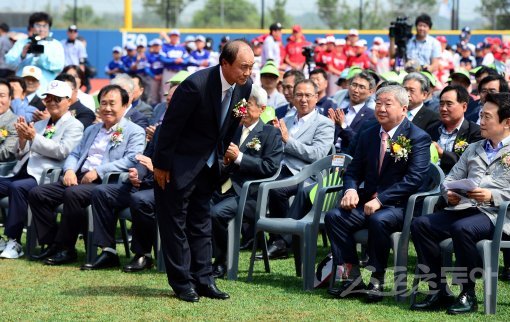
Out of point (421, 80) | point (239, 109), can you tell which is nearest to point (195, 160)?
point (239, 109)

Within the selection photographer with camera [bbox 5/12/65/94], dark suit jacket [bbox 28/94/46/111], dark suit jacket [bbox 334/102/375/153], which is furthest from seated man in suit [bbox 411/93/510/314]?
photographer with camera [bbox 5/12/65/94]

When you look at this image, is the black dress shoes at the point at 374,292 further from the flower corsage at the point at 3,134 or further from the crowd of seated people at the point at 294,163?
the flower corsage at the point at 3,134

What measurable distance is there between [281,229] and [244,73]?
5.27ft

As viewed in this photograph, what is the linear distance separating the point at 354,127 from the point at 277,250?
1.73 metres

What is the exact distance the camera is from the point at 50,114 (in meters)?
10.0

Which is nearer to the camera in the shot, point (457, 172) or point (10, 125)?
point (457, 172)

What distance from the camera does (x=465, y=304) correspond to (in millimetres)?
6879

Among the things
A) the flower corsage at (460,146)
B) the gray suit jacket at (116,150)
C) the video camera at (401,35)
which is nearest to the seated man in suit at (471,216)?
the flower corsage at (460,146)

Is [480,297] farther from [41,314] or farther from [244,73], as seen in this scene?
[41,314]

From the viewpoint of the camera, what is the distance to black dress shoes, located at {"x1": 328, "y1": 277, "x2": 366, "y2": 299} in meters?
7.50

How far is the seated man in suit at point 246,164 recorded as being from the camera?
8.43 meters

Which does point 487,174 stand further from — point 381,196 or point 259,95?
point 259,95

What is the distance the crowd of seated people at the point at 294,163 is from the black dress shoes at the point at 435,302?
11 millimetres

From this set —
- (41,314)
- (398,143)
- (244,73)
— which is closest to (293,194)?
(398,143)
